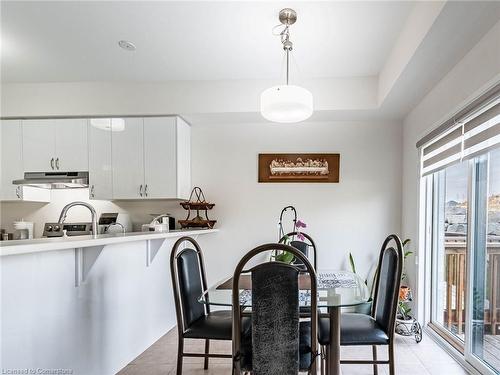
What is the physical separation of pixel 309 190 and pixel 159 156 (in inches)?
68.9

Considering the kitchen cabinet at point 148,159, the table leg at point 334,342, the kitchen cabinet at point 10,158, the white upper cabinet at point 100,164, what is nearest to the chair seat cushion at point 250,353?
the table leg at point 334,342

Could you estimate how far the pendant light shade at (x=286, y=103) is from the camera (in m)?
2.07

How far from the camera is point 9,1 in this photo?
2.16 metres

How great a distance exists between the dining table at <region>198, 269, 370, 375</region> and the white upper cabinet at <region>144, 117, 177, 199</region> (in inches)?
61.5

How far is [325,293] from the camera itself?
6.68 ft

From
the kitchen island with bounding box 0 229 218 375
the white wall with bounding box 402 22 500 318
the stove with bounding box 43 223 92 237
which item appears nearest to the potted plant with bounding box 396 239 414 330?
the white wall with bounding box 402 22 500 318

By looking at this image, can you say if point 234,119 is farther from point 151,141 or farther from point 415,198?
point 415,198

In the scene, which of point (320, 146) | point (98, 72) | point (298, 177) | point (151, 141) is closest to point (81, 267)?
point (151, 141)

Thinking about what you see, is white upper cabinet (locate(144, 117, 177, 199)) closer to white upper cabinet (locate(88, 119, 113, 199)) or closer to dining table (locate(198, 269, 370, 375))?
white upper cabinet (locate(88, 119, 113, 199))

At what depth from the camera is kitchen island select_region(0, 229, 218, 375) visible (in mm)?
1426

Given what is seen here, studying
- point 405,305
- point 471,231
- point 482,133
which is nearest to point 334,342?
point 471,231

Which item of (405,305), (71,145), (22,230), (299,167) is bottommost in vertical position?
(405,305)

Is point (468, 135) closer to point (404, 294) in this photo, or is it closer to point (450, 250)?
point (450, 250)

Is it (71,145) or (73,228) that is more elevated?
(71,145)
